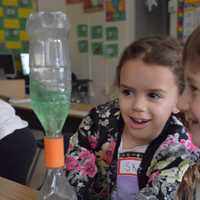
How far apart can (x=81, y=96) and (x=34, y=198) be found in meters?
4.21

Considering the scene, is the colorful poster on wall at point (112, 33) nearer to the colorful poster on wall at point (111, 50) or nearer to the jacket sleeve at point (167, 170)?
the colorful poster on wall at point (111, 50)

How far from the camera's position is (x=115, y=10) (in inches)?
189

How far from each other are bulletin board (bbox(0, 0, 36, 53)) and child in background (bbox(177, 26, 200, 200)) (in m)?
4.72

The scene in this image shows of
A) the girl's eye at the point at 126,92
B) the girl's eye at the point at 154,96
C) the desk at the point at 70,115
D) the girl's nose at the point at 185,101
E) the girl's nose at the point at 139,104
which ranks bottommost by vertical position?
the desk at the point at 70,115

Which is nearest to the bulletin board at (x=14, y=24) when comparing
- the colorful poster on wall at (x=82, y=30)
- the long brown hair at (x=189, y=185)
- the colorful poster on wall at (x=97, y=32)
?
the colorful poster on wall at (x=82, y=30)

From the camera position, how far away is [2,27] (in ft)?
17.1

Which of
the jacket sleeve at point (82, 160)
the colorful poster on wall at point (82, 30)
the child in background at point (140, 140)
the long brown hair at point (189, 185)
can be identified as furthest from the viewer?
the colorful poster on wall at point (82, 30)

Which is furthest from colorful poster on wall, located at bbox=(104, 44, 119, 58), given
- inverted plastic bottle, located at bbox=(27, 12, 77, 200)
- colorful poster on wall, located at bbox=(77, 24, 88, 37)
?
inverted plastic bottle, located at bbox=(27, 12, 77, 200)

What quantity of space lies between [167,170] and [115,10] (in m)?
4.08

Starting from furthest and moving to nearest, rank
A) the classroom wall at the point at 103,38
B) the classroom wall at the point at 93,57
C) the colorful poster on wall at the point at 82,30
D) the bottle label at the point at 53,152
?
the colorful poster on wall at the point at 82,30 → the classroom wall at the point at 93,57 → the classroom wall at the point at 103,38 → the bottle label at the point at 53,152

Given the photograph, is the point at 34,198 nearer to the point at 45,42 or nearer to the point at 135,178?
the point at 135,178

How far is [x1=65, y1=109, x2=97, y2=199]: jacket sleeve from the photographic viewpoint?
1092mm

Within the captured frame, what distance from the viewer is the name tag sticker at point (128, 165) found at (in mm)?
1037

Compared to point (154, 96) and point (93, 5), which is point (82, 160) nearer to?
point (154, 96)
